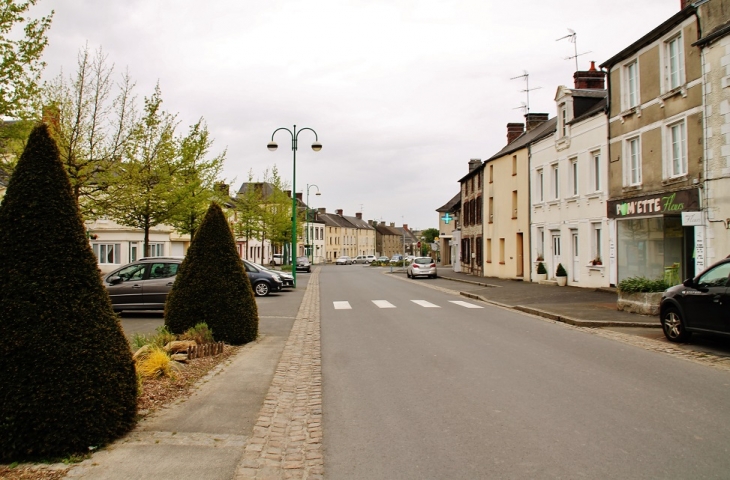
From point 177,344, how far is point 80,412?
4.22 m

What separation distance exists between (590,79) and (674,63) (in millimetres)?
10392

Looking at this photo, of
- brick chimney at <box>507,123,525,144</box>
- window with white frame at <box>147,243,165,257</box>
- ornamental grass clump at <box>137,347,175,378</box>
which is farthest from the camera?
window with white frame at <box>147,243,165,257</box>

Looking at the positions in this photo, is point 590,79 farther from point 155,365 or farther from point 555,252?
point 155,365

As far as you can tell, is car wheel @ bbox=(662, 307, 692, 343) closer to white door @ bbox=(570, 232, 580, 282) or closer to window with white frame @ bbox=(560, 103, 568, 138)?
white door @ bbox=(570, 232, 580, 282)

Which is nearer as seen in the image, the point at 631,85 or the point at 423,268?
the point at 631,85

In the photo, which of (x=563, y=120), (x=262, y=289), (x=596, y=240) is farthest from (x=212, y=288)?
(x=563, y=120)

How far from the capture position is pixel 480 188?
4016 centimetres

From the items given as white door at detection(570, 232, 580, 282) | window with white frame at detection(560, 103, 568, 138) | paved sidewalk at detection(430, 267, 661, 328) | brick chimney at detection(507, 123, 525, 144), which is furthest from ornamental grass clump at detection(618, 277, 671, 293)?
brick chimney at detection(507, 123, 525, 144)

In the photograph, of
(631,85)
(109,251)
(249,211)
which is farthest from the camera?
(249,211)

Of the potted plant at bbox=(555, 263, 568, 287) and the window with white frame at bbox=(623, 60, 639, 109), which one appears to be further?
the potted plant at bbox=(555, 263, 568, 287)

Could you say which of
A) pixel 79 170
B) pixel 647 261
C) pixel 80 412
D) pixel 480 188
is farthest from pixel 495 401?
pixel 480 188

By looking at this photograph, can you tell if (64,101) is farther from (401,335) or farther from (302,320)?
(401,335)

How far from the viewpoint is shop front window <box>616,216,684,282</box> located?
18.6 m

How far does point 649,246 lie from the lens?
776 inches
